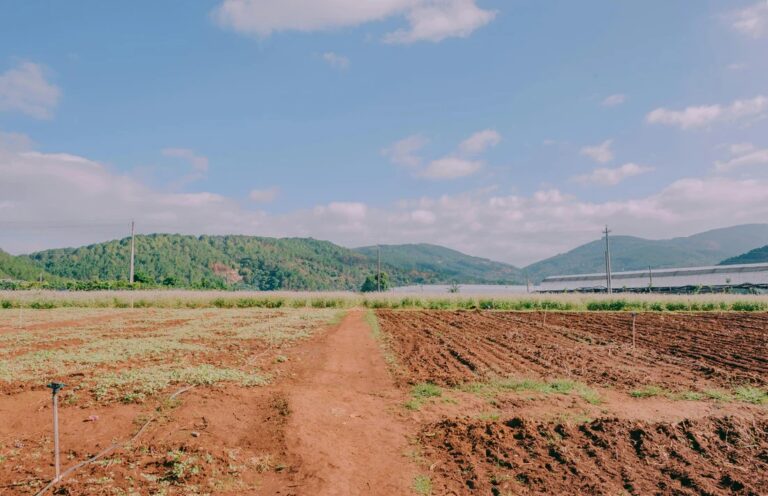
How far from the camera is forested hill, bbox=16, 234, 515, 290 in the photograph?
3674 inches

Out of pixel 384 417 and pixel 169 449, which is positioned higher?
pixel 169 449

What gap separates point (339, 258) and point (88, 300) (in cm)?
10543

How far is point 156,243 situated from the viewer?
109 m

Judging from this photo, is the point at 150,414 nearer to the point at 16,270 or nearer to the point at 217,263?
the point at 16,270

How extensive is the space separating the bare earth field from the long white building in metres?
49.5

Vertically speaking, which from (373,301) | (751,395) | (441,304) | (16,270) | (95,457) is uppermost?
(16,270)

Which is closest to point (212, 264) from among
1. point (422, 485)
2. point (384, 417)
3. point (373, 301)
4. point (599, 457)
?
point (373, 301)

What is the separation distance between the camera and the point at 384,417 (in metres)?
7.84

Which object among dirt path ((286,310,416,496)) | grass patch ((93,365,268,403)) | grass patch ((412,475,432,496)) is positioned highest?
grass patch ((93,365,268,403))

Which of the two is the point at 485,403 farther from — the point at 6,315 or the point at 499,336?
the point at 6,315

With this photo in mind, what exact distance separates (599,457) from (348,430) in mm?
3540

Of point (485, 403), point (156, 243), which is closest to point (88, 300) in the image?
point (485, 403)

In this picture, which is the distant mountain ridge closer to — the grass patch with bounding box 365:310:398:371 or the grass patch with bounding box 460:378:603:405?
the grass patch with bounding box 365:310:398:371

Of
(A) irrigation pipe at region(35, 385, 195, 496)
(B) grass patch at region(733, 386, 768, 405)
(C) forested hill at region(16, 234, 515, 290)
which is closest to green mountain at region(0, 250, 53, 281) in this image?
(C) forested hill at region(16, 234, 515, 290)
